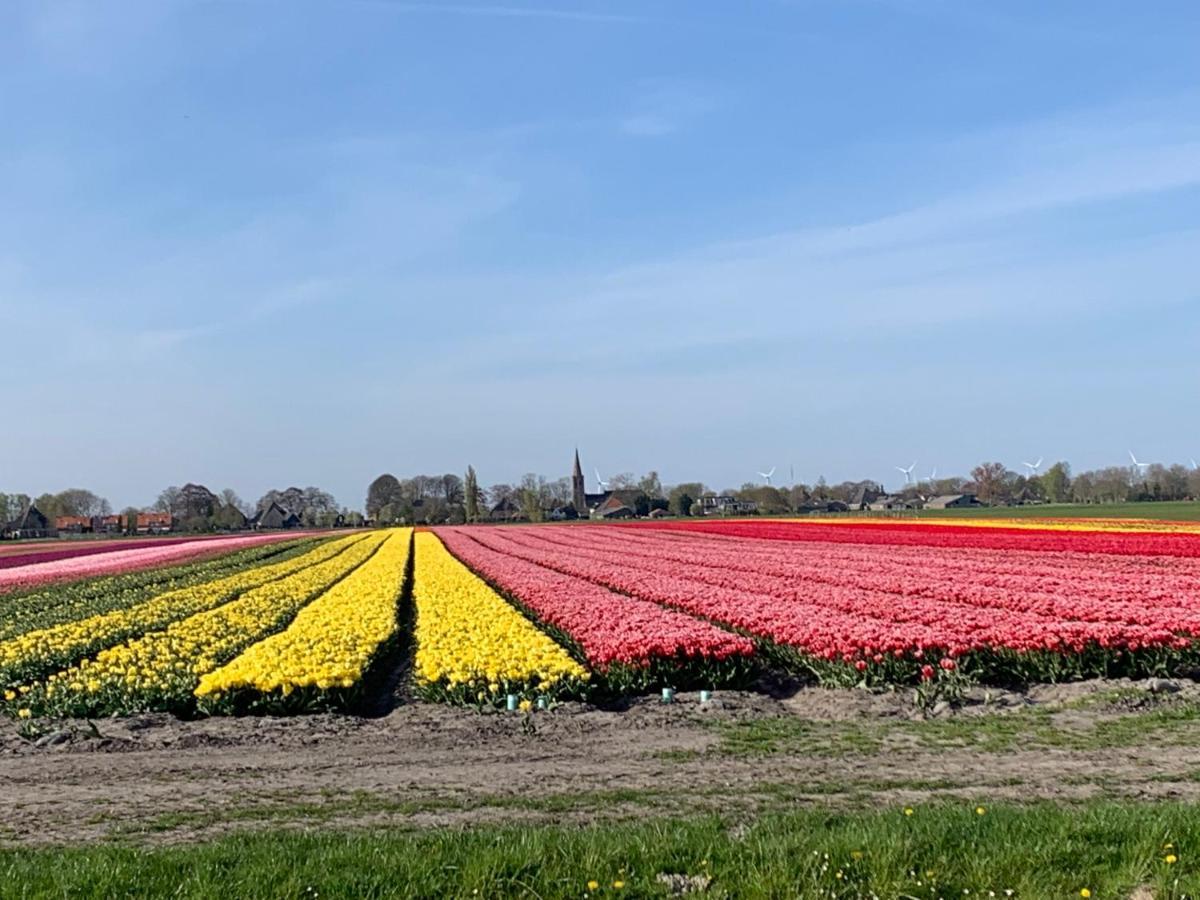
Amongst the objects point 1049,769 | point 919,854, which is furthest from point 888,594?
point 919,854

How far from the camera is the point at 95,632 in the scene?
17359 millimetres

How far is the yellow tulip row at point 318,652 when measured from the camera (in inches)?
465

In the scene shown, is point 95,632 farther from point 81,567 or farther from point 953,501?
point 953,501

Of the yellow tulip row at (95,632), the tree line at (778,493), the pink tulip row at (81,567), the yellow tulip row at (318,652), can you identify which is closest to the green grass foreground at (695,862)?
the yellow tulip row at (318,652)

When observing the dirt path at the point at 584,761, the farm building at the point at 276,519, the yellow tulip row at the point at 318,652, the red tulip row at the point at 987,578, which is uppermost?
the farm building at the point at 276,519

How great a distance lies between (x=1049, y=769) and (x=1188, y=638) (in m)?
6.36

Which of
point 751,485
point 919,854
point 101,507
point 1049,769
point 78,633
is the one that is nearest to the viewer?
point 919,854

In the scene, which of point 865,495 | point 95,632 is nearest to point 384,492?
point 865,495

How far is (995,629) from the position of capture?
13531mm

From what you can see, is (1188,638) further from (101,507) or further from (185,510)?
(101,507)

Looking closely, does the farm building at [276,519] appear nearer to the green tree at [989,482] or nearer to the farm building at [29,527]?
the farm building at [29,527]

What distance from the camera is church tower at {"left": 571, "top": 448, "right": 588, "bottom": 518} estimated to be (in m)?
149

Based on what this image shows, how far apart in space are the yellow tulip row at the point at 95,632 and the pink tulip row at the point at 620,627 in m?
6.92

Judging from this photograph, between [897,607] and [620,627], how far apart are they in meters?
4.68
